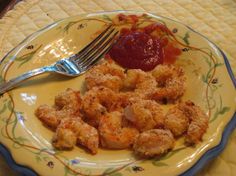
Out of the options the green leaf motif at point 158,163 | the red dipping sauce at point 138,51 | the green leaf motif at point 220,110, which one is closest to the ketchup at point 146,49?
the red dipping sauce at point 138,51

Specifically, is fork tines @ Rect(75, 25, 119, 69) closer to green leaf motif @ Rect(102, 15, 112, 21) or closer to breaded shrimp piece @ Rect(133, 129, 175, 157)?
green leaf motif @ Rect(102, 15, 112, 21)

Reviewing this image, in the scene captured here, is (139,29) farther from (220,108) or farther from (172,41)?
(220,108)

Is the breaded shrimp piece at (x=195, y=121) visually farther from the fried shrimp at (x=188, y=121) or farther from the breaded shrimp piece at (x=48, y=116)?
the breaded shrimp piece at (x=48, y=116)

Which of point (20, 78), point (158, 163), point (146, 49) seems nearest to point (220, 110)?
point (158, 163)

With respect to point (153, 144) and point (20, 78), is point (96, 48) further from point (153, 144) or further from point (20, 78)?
point (153, 144)

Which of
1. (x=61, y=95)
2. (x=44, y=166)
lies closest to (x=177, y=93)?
(x=61, y=95)

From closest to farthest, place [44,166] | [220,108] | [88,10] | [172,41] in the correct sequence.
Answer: [44,166], [220,108], [172,41], [88,10]
